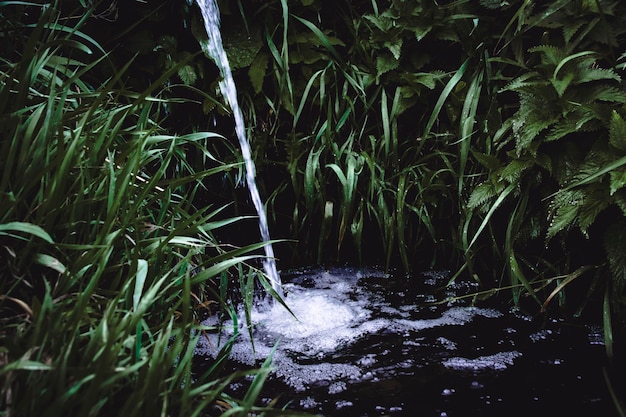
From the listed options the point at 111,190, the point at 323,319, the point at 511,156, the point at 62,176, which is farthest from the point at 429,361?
the point at 62,176

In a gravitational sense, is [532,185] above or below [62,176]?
above

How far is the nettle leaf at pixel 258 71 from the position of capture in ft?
8.13

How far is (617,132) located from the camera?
5.55 ft

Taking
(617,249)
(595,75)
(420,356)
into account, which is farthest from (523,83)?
(420,356)

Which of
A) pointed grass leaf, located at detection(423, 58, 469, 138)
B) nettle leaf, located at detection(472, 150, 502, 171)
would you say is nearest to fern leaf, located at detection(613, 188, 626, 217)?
nettle leaf, located at detection(472, 150, 502, 171)

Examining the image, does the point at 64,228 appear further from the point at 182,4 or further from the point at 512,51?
the point at 512,51

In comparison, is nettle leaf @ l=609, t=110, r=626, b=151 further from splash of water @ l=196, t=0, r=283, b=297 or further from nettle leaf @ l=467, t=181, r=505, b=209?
splash of water @ l=196, t=0, r=283, b=297

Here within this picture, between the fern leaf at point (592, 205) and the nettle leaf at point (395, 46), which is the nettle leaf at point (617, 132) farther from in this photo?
the nettle leaf at point (395, 46)

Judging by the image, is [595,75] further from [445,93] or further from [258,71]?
[258,71]

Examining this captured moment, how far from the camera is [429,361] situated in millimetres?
1793

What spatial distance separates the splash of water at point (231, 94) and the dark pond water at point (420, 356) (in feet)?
1.17

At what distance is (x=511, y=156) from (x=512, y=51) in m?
0.53

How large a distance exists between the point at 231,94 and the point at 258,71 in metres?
0.18

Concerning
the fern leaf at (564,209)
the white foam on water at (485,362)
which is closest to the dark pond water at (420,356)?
the white foam on water at (485,362)
